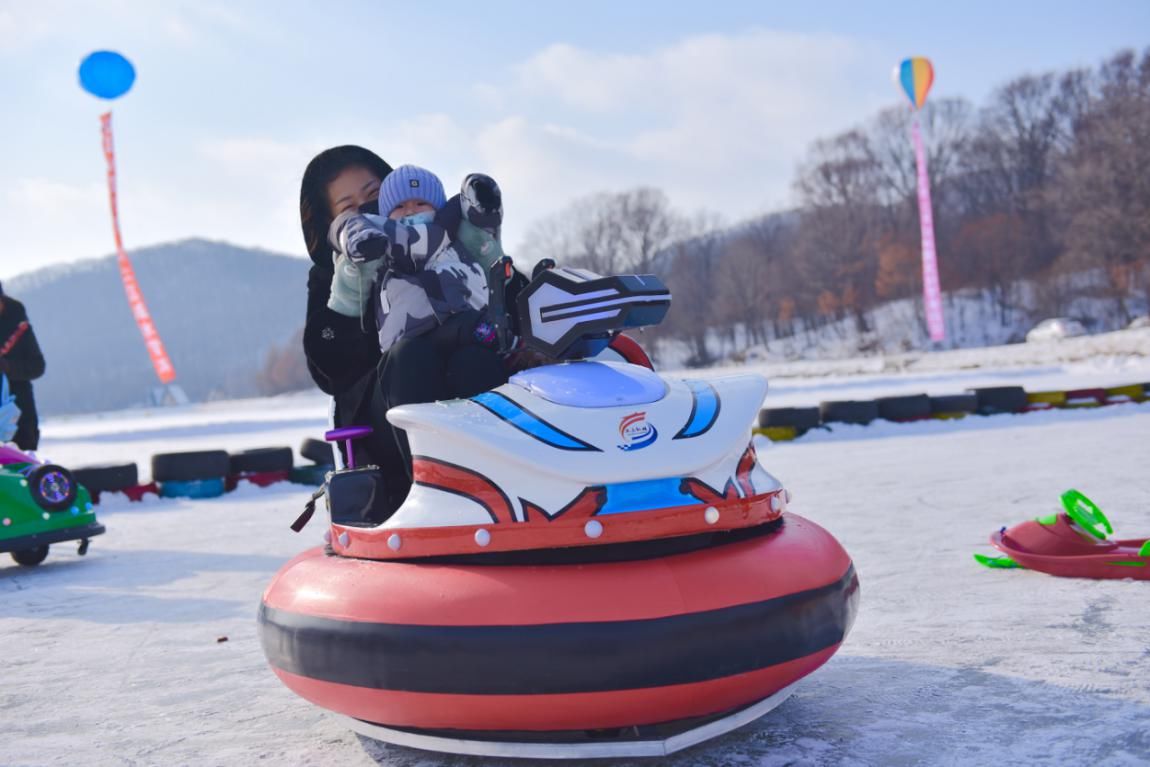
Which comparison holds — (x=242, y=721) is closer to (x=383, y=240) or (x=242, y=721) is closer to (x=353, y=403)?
(x=353, y=403)

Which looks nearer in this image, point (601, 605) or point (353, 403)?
point (601, 605)

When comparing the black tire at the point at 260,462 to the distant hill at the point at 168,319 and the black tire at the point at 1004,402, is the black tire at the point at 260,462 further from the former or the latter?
the distant hill at the point at 168,319

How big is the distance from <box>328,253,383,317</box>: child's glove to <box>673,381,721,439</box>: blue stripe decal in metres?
1.14

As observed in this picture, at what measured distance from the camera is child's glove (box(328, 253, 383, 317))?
2.94 m

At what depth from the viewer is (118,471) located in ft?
28.9

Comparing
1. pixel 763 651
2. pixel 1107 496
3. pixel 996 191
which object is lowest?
pixel 1107 496

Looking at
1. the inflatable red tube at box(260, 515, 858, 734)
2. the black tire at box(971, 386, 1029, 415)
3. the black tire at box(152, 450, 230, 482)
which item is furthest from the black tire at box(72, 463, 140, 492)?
the black tire at box(971, 386, 1029, 415)

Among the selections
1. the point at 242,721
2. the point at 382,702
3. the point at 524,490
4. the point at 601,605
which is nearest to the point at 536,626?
the point at 601,605

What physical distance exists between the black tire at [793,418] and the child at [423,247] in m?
8.52

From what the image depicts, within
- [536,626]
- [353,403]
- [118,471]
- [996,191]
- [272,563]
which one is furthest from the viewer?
[996,191]

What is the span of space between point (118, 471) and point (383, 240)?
728 centimetres

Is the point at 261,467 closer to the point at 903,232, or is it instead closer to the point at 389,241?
the point at 389,241

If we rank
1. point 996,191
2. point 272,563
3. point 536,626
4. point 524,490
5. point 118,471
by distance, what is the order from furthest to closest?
point 996,191 < point 118,471 < point 272,563 < point 524,490 < point 536,626

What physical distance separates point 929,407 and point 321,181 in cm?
988
